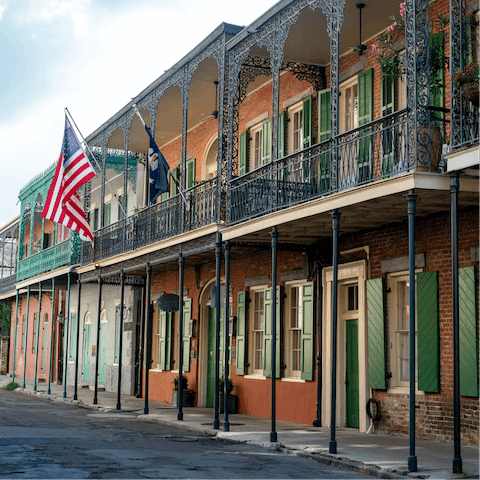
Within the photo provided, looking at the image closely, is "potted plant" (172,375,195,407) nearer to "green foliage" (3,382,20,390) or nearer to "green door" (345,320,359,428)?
"green door" (345,320,359,428)

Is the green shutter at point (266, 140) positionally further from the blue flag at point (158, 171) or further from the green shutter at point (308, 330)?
the green shutter at point (308, 330)

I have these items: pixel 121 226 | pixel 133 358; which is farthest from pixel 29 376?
pixel 121 226

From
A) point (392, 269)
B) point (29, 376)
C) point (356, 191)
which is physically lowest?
point (29, 376)

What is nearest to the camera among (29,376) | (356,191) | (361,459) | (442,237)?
(361,459)

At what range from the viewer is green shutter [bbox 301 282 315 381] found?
13422 millimetres

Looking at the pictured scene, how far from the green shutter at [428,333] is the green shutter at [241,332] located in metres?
5.35

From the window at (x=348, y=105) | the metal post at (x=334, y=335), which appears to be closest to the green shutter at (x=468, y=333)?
the metal post at (x=334, y=335)

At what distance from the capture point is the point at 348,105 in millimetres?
13430

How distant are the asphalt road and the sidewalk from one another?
25cm

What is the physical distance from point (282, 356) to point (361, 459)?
5517 millimetres

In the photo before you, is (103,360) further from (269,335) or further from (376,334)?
(376,334)

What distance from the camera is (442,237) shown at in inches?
427

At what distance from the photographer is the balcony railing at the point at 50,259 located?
72.3 ft

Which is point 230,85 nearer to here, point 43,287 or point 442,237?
point 442,237
